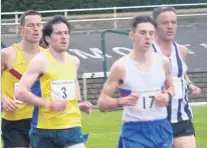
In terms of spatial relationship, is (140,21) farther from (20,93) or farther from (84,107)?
(20,93)

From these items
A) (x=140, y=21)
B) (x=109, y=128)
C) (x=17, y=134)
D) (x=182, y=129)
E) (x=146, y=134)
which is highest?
(x=140, y=21)

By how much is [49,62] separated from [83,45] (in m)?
17.8

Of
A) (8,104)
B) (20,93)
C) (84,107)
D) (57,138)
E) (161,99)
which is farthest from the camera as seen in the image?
(8,104)

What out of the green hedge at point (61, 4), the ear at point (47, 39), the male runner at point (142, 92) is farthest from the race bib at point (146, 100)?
the green hedge at point (61, 4)

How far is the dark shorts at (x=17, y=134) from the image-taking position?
9.38 meters

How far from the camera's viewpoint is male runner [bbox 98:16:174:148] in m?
7.90

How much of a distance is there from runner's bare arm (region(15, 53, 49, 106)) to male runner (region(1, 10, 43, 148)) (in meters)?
1.04

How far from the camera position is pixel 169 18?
879 cm

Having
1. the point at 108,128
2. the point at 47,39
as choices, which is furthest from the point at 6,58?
the point at 108,128

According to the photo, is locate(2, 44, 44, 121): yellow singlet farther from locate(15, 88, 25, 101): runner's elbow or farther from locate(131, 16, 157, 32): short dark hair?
locate(131, 16, 157, 32): short dark hair

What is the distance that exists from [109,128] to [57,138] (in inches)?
323

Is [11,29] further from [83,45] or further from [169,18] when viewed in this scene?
[169,18]

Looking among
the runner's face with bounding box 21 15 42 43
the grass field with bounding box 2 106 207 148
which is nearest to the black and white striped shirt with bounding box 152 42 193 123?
the runner's face with bounding box 21 15 42 43

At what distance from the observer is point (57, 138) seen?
27.3ft
